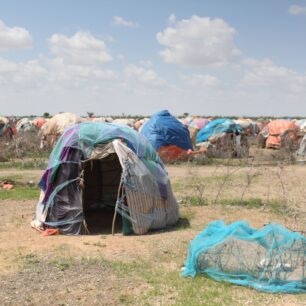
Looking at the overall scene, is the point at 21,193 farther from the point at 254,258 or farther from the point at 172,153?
the point at 172,153

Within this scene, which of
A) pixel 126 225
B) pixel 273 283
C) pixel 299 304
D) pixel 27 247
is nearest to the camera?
pixel 299 304

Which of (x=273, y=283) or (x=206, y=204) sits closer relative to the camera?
(x=273, y=283)

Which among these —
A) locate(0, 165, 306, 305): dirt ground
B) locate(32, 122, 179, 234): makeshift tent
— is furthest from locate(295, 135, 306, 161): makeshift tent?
locate(32, 122, 179, 234): makeshift tent

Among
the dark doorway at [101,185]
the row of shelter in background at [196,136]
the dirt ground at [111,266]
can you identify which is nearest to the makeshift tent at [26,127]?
the row of shelter in background at [196,136]

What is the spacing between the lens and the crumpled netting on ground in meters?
6.73

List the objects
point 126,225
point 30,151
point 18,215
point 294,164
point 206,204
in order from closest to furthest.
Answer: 1. point 126,225
2. point 18,215
3. point 206,204
4. point 294,164
5. point 30,151

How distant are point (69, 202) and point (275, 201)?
538 centimetres

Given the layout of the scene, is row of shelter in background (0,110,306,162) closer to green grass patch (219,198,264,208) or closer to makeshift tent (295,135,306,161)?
makeshift tent (295,135,306,161)

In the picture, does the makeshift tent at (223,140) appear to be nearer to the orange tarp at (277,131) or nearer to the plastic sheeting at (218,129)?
the plastic sheeting at (218,129)

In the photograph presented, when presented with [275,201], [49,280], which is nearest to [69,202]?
[49,280]

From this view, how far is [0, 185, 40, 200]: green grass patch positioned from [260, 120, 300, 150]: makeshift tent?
15.6 metres

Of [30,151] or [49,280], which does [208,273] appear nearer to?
[49,280]

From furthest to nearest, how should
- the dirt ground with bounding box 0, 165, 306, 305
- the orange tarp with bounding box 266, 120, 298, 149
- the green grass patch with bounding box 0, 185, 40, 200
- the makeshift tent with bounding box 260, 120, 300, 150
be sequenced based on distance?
the orange tarp with bounding box 266, 120, 298, 149, the makeshift tent with bounding box 260, 120, 300, 150, the green grass patch with bounding box 0, 185, 40, 200, the dirt ground with bounding box 0, 165, 306, 305

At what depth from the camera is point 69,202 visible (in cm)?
998
